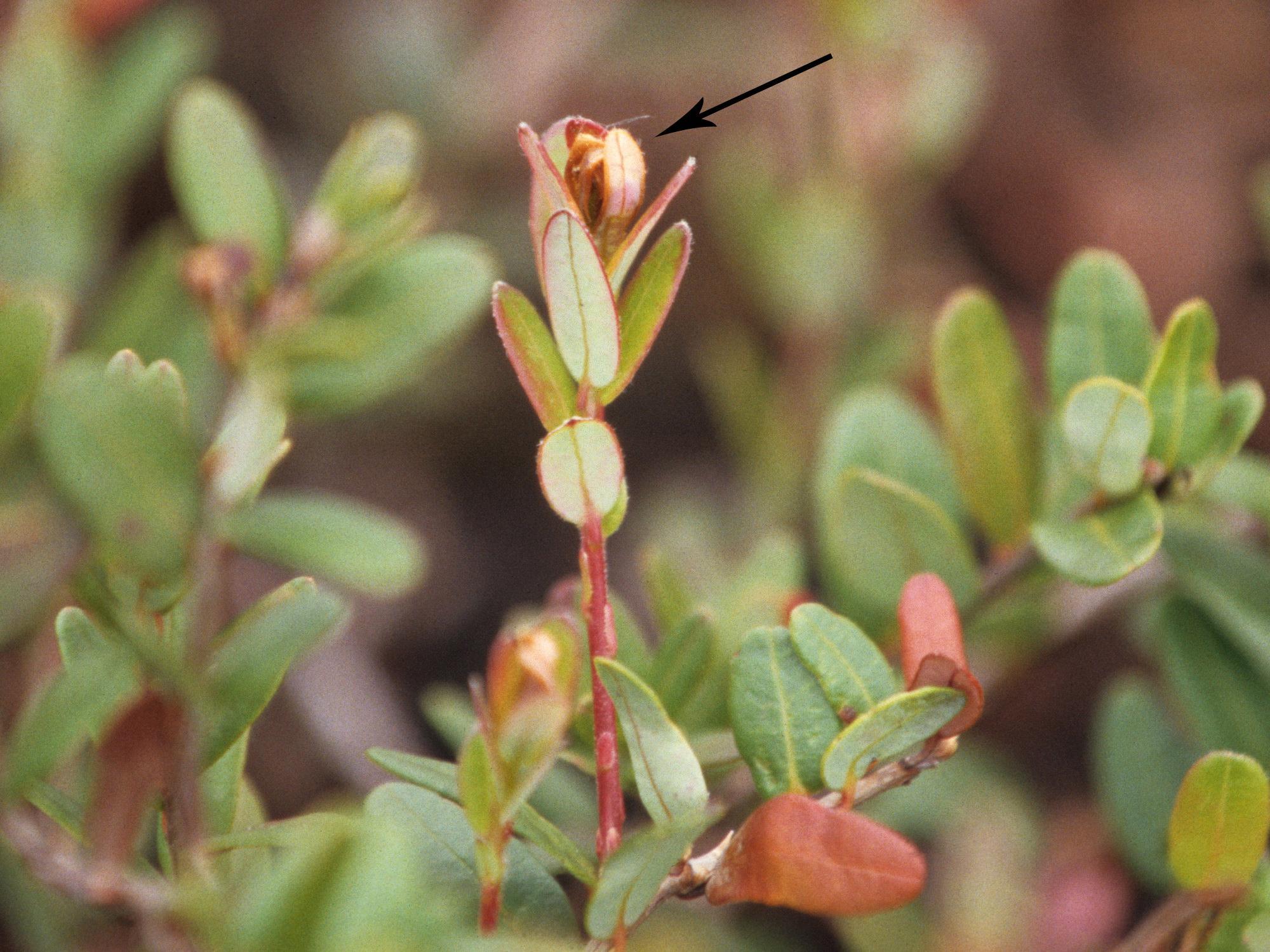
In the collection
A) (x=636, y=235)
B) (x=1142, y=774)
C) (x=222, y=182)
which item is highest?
(x=222, y=182)

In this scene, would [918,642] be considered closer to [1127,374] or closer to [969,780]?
[1127,374]

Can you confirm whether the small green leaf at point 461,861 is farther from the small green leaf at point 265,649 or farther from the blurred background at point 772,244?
the blurred background at point 772,244

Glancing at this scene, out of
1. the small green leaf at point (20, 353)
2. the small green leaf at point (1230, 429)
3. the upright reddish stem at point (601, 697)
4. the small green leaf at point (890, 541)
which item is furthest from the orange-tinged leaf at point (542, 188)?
the small green leaf at point (1230, 429)

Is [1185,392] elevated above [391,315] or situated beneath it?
situated beneath

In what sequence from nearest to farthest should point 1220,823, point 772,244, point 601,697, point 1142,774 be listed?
1. point 601,697
2. point 1220,823
3. point 1142,774
4. point 772,244

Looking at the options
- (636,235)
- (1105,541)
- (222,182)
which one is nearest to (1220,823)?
(1105,541)

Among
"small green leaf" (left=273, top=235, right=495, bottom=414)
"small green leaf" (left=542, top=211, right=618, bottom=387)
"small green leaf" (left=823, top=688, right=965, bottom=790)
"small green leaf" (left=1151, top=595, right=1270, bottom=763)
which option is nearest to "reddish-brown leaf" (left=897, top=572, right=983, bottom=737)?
"small green leaf" (left=823, top=688, right=965, bottom=790)

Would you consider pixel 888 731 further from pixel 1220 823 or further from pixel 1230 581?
pixel 1230 581
